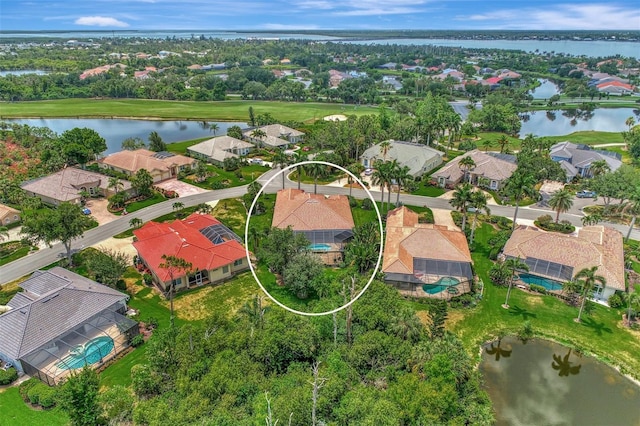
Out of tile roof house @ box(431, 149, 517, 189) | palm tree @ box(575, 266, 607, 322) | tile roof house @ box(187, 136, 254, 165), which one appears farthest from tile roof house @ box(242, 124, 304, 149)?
palm tree @ box(575, 266, 607, 322)

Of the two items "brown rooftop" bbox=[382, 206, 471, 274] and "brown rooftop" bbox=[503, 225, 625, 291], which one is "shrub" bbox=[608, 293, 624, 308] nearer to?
"brown rooftop" bbox=[503, 225, 625, 291]

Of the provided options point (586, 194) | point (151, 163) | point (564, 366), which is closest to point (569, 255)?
point (564, 366)

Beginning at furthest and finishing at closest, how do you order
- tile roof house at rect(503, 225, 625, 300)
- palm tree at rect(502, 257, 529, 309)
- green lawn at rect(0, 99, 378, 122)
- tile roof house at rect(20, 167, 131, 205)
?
1. green lawn at rect(0, 99, 378, 122)
2. tile roof house at rect(20, 167, 131, 205)
3. tile roof house at rect(503, 225, 625, 300)
4. palm tree at rect(502, 257, 529, 309)

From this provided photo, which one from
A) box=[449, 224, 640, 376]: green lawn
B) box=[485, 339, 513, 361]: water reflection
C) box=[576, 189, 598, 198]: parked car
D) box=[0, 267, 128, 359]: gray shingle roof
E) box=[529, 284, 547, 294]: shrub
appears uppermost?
box=[0, 267, 128, 359]: gray shingle roof

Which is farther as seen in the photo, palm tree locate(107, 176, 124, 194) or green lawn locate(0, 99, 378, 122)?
green lawn locate(0, 99, 378, 122)

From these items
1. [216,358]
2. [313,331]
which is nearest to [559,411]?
[313,331]

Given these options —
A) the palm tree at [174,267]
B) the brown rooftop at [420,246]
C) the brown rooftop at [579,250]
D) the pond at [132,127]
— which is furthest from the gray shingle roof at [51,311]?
the pond at [132,127]
